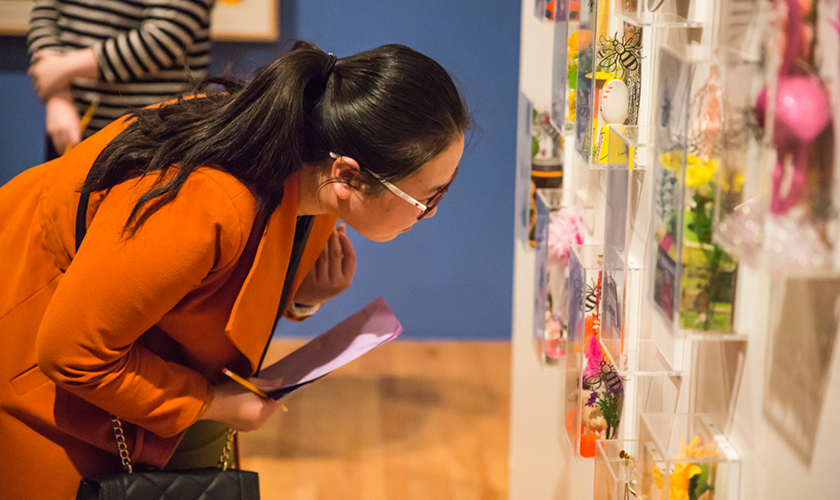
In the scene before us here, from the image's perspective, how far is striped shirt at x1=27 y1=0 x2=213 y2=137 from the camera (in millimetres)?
2262

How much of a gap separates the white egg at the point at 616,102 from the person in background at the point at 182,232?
219mm

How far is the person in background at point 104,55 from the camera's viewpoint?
2260 millimetres

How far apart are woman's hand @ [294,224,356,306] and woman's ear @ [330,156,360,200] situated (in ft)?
1.21

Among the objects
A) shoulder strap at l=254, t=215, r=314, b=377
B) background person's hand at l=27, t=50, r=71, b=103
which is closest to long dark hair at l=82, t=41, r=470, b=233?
shoulder strap at l=254, t=215, r=314, b=377

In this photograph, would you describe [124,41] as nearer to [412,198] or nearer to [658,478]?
[412,198]

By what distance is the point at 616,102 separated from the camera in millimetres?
1245

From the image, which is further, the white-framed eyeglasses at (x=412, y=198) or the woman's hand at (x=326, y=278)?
the woman's hand at (x=326, y=278)

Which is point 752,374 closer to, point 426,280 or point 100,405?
point 100,405

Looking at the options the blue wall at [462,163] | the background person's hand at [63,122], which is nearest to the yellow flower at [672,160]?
the background person's hand at [63,122]

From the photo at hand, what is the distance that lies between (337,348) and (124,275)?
0.51 meters

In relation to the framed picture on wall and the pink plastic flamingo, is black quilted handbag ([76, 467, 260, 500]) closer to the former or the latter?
the pink plastic flamingo

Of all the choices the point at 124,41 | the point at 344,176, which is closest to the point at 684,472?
→ the point at 344,176

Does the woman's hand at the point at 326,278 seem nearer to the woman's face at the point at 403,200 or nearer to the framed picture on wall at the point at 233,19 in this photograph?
the woman's face at the point at 403,200

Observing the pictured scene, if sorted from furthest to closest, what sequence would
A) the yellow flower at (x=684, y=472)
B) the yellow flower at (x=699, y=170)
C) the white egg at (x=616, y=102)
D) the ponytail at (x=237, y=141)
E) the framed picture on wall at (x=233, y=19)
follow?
the framed picture on wall at (x=233, y=19)
the white egg at (x=616, y=102)
the ponytail at (x=237, y=141)
the yellow flower at (x=684, y=472)
the yellow flower at (x=699, y=170)
